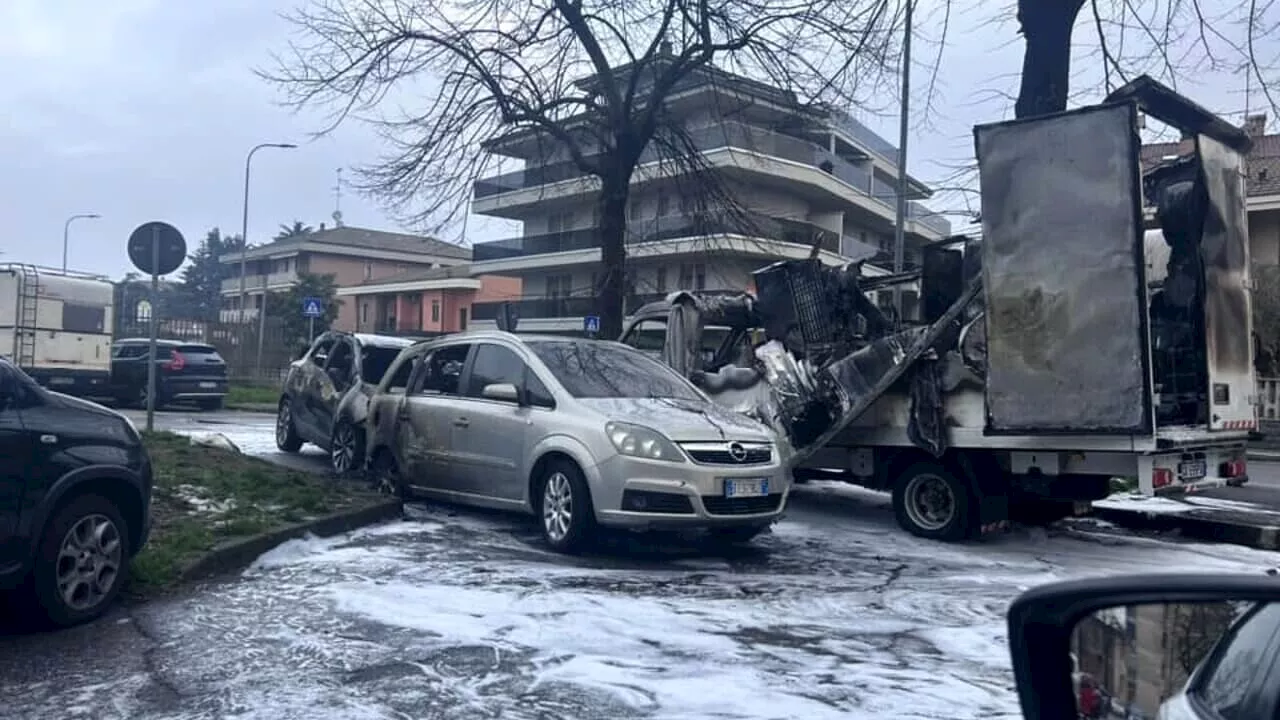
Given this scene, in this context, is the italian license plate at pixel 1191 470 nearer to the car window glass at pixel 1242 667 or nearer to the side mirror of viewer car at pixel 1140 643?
the side mirror of viewer car at pixel 1140 643

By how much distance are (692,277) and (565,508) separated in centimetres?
2895

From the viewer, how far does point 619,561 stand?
27.2 ft

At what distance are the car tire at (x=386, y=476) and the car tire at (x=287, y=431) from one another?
4062mm

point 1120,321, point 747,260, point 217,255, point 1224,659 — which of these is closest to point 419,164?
point 1120,321

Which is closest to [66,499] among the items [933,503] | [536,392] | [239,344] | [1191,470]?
[536,392]

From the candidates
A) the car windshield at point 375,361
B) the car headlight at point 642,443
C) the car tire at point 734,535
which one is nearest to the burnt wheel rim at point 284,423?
the car windshield at point 375,361

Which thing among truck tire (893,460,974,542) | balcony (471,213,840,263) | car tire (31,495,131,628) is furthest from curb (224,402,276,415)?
car tire (31,495,131,628)

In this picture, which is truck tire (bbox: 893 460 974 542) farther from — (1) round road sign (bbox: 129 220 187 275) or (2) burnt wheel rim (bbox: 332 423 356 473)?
(1) round road sign (bbox: 129 220 187 275)

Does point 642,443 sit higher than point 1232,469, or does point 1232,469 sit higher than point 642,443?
point 642,443

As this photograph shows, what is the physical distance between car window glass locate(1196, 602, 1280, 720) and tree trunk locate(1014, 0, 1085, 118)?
10.8 metres

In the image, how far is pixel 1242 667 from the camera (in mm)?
1863

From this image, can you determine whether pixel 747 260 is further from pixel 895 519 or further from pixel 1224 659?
pixel 1224 659

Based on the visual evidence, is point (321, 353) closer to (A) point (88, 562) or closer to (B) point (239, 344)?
(A) point (88, 562)

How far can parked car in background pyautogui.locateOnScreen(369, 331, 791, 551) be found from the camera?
8.29 m
